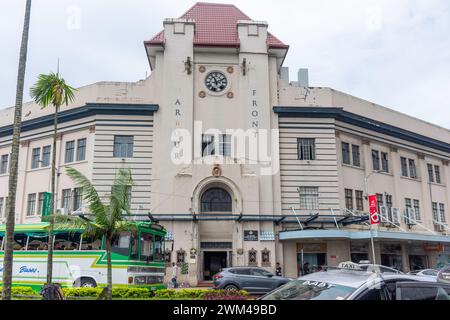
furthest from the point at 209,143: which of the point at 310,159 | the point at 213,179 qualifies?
the point at 310,159

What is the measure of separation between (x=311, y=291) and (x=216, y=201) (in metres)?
26.7

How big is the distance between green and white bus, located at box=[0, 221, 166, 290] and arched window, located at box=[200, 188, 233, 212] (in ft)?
33.6

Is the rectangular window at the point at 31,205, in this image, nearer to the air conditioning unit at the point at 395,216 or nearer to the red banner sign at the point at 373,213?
the red banner sign at the point at 373,213

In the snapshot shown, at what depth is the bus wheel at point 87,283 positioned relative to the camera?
68.7ft

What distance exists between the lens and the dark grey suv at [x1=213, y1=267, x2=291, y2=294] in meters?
22.2

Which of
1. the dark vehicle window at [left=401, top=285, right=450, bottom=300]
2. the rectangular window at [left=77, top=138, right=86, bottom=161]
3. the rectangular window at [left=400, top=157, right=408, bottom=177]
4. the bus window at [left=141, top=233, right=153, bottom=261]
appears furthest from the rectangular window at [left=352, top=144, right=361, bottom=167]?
the dark vehicle window at [left=401, top=285, right=450, bottom=300]

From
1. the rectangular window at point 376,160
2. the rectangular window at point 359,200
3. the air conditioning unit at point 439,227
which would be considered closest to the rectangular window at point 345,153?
the rectangular window at point 359,200

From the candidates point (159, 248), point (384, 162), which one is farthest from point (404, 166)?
point (159, 248)

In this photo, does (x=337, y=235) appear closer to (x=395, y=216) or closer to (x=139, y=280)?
(x=395, y=216)

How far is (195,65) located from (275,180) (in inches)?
439
